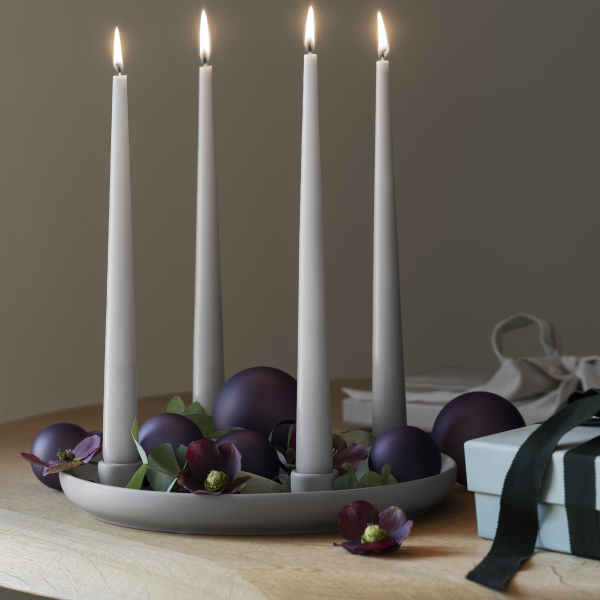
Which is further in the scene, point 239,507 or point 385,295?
point 385,295

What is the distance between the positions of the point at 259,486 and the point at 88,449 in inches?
5.4

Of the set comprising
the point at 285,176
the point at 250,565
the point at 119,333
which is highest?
the point at 285,176

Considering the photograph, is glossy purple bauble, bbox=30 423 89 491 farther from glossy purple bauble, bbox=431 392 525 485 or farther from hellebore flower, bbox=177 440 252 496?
glossy purple bauble, bbox=431 392 525 485

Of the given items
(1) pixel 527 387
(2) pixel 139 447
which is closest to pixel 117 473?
(2) pixel 139 447

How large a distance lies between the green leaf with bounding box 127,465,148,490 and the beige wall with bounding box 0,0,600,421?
1.25 m

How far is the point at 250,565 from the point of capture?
43 cm

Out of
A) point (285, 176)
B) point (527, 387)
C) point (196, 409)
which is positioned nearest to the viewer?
point (196, 409)

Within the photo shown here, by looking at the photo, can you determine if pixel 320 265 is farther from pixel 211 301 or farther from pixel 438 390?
pixel 438 390

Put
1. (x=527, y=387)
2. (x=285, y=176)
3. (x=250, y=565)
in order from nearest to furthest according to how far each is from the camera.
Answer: (x=250, y=565) < (x=527, y=387) < (x=285, y=176)

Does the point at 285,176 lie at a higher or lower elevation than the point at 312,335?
higher

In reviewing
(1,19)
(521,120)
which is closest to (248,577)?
(1,19)

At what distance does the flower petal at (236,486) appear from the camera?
0.47 meters

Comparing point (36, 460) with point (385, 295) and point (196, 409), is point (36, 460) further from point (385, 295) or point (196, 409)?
point (385, 295)

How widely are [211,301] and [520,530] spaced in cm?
32
